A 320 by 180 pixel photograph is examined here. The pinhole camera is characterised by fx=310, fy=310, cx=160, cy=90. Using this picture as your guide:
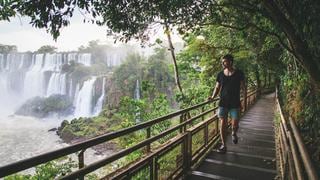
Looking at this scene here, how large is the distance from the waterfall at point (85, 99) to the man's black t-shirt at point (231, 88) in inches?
1725

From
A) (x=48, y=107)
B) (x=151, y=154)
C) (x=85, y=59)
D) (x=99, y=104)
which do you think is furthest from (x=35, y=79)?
(x=151, y=154)

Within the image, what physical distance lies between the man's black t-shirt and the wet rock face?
46766mm

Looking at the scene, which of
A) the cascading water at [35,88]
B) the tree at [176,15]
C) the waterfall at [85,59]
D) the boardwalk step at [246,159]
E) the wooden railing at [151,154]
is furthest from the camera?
the waterfall at [85,59]

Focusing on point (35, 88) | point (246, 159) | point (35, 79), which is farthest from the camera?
point (35, 79)

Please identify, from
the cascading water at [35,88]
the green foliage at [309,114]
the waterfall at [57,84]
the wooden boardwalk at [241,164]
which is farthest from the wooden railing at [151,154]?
the waterfall at [57,84]

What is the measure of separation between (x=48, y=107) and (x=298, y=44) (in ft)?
165

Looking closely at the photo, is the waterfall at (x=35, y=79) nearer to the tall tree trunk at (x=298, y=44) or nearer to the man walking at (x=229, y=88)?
the man walking at (x=229, y=88)

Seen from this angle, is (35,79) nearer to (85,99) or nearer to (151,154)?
(85,99)

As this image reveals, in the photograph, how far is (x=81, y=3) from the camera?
4.21m

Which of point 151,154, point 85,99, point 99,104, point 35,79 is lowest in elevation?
point 99,104

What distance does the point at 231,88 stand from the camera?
5680 millimetres

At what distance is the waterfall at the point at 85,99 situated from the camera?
159 ft

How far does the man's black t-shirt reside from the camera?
5676 mm

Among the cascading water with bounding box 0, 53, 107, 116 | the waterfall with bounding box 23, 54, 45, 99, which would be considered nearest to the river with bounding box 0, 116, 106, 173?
the cascading water with bounding box 0, 53, 107, 116
